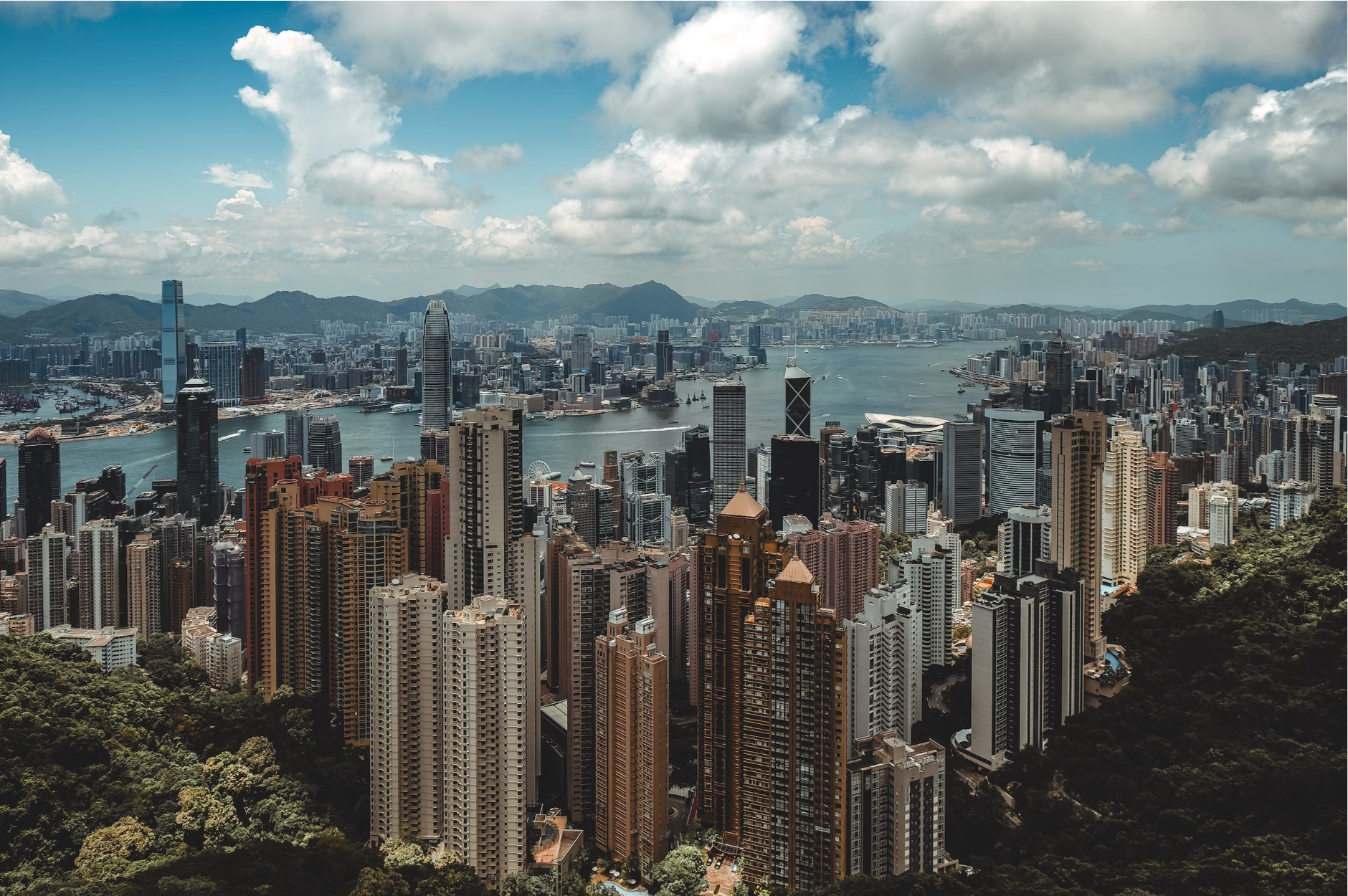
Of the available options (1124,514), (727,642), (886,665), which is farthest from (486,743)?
(1124,514)

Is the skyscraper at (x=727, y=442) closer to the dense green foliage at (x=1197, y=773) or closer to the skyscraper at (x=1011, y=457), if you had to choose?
the skyscraper at (x=1011, y=457)

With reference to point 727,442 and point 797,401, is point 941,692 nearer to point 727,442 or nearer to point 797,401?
point 727,442

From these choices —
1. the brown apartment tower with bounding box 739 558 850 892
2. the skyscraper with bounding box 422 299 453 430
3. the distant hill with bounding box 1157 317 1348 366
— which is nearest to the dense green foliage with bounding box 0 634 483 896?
the brown apartment tower with bounding box 739 558 850 892

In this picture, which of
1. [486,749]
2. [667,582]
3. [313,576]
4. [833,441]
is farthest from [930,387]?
[486,749]

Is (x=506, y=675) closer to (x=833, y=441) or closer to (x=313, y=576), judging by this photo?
(x=313, y=576)

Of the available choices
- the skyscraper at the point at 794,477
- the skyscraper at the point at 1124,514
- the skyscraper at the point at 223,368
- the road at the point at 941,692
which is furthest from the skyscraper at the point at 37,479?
the skyscraper at the point at 1124,514

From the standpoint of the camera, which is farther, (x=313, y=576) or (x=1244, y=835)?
(x=313, y=576)
